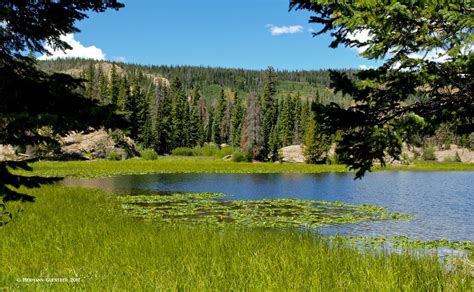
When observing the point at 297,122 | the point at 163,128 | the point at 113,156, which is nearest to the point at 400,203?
the point at 113,156

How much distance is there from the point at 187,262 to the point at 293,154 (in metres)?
75.2

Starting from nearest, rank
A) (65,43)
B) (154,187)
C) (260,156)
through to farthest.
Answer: (65,43), (154,187), (260,156)

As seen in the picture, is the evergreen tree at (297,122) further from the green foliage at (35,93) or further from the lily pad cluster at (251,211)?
the green foliage at (35,93)

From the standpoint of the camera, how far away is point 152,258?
26.7ft

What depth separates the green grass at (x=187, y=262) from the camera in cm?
584

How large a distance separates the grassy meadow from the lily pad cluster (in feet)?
20.6

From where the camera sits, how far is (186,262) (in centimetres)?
784

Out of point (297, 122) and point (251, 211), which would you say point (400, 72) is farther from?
point (297, 122)

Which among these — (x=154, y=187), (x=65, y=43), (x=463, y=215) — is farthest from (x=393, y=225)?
(x=154, y=187)

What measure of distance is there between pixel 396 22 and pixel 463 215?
64.5 feet

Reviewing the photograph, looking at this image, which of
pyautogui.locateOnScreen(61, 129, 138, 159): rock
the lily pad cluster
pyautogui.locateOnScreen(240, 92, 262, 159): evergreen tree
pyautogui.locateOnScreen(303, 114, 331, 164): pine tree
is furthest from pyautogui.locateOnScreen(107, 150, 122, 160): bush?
the lily pad cluster

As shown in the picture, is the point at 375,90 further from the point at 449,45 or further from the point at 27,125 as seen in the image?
the point at 27,125

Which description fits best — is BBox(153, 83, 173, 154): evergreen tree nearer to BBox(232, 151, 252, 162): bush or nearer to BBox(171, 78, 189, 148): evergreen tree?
BBox(171, 78, 189, 148): evergreen tree

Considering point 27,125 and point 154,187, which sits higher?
point 27,125
